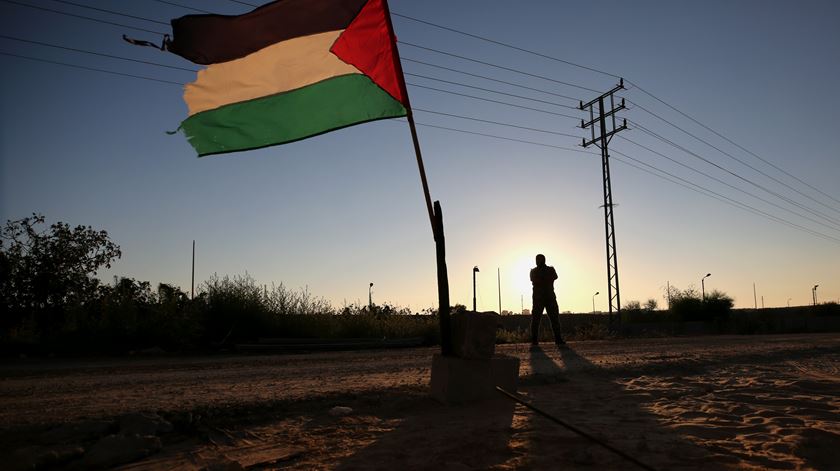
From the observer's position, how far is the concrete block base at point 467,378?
4965mm

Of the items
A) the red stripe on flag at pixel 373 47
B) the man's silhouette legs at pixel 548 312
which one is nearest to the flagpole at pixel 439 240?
the red stripe on flag at pixel 373 47

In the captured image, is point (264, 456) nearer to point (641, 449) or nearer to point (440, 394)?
point (440, 394)

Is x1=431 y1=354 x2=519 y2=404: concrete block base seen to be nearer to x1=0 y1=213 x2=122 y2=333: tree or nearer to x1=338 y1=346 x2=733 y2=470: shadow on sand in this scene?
x1=338 y1=346 x2=733 y2=470: shadow on sand

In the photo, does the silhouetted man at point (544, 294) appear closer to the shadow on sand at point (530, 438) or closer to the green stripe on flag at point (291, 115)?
the shadow on sand at point (530, 438)

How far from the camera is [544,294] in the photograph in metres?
12.0

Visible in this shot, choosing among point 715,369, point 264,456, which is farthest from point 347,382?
point 715,369

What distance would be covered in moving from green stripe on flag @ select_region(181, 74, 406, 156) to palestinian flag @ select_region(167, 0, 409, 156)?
11mm

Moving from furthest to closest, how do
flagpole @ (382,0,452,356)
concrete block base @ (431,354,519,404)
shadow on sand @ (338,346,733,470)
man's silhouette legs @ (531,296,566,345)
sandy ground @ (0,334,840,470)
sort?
man's silhouette legs @ (531,296,566,345) < flagpole @ (382,0,452,356) < concrete block base @ (431,354,519,404) < sandy ground @ (0,334,840,470) < shadow on sand @ (338,346,733,470)

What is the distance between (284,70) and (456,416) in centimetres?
407

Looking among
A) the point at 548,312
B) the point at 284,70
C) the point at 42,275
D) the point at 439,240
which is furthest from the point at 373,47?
the point at 42,275

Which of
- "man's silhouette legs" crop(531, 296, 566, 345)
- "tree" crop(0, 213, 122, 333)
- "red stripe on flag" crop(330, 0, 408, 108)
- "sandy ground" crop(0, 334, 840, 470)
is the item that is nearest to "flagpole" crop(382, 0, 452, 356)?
"red stripe on flag" crop(330, 0, 408, 108)

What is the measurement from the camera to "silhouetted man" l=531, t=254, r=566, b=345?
39.2 ft

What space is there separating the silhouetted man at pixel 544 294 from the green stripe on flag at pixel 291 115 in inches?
288

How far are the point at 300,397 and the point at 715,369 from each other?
18.0 ft
